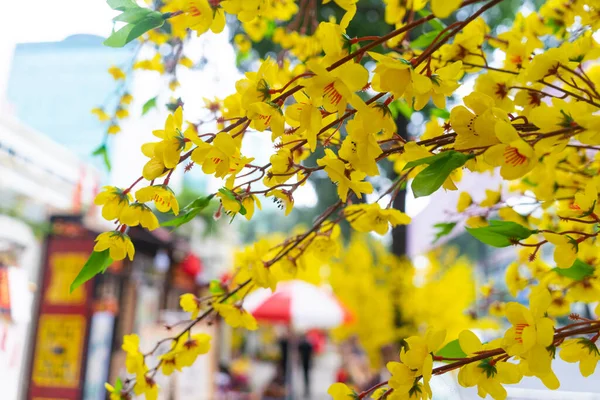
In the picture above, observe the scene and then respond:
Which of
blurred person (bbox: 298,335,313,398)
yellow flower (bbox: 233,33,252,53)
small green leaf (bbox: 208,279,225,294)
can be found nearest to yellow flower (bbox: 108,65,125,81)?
yellow flower (bbox: 233,33,252,53)

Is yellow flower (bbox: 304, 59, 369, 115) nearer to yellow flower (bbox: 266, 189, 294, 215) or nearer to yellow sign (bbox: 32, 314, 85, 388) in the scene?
yellow flower (bbox: 266, 189, 294, 215)

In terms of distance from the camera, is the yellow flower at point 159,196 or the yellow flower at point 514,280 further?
the yellow flower at point 514,280

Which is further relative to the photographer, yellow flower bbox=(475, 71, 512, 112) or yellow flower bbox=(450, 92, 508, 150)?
yellow flower bbox=(475, 71, 512, 112)

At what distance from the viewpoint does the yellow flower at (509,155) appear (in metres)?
0.36

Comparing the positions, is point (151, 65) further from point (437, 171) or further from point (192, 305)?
point (437, 171)

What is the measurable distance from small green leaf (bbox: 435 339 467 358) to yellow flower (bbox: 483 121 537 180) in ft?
0.61

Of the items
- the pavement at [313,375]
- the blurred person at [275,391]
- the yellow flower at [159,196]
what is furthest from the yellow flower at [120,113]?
the pavement at [313,375]

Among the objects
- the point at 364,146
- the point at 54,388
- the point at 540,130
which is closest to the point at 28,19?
the point at 364,146

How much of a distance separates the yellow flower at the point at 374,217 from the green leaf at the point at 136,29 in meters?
0.32

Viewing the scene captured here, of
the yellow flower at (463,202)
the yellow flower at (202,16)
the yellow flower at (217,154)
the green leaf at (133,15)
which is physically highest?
the green leaf at (133,15)

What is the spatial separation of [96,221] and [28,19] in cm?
139

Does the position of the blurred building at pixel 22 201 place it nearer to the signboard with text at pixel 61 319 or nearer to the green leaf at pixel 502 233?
the signboard with text at pixel 61 319

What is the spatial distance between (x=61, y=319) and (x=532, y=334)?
2.42 metres

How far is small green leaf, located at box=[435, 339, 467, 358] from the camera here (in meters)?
0.46
